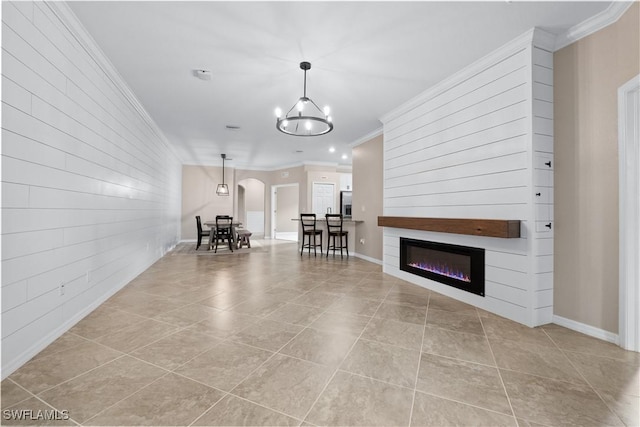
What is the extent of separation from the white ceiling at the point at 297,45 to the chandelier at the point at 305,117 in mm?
156

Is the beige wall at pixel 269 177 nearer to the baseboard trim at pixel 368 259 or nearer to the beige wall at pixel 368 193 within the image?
the beige wall at pixel 368 193

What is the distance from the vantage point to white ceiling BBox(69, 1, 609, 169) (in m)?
2.33

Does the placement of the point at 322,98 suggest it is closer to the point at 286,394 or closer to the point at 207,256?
the point at 286,394

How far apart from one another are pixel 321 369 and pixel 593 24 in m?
3.63

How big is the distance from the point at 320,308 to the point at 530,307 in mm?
2032

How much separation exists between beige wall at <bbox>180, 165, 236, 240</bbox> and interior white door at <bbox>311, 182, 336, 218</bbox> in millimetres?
3171

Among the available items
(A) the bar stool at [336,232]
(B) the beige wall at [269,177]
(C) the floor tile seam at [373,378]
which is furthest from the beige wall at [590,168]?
(B) the beige wall at [269,177]

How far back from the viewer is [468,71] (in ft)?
10.7

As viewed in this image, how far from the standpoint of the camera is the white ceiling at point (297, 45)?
2334 mm

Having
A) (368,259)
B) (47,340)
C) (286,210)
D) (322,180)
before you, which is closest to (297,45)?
(47,340)

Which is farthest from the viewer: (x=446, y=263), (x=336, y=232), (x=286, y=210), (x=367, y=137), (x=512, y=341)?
(x=286, y=210)

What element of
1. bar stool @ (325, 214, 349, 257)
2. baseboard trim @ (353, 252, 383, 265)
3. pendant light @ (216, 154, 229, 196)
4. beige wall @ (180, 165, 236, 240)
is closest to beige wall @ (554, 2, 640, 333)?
baseboard trim @ (353, 252, 383, 265)

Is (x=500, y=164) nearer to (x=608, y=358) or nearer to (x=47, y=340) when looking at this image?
(x=608, y=358)

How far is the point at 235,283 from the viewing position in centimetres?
411
